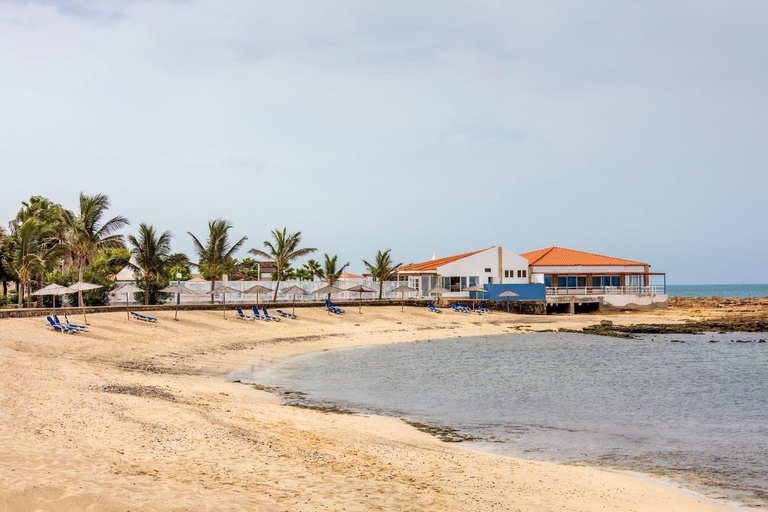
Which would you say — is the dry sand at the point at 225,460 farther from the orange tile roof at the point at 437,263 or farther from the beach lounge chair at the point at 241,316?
the orange tile roof at the point at 437,263

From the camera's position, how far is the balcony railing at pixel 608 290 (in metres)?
54.8

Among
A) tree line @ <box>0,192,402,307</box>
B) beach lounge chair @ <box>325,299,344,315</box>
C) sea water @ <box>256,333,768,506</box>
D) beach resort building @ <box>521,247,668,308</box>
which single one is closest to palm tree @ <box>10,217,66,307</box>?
tree line @ <box>0,192,402,307</box>

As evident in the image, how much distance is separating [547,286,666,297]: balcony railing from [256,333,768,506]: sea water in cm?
2245

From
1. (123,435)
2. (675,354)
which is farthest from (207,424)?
(675,354)

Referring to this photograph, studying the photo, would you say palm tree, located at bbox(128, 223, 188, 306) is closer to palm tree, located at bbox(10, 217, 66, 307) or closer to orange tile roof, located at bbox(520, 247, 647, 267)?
palm tree, located at bbox(10, 217, 66, 307)

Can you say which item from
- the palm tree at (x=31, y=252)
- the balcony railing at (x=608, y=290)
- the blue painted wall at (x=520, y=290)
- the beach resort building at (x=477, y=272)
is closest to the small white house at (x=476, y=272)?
the beach resort building at (x=477, y=272)

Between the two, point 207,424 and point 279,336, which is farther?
point 279,336

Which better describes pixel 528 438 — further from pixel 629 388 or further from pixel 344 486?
pixel 629 388

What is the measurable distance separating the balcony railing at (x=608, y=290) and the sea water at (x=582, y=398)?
22.4 meters

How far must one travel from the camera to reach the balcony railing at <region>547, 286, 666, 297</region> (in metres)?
54.8

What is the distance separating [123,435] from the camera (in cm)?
865

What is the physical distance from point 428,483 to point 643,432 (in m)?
7.35

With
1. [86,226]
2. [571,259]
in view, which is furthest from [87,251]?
[571,259]

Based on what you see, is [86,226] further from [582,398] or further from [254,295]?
[582,398]
